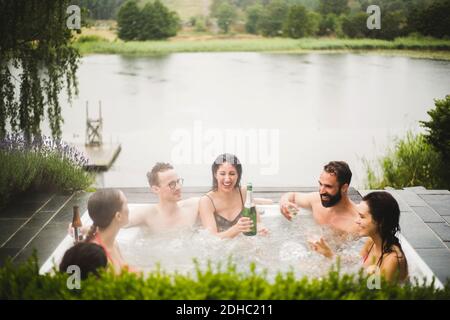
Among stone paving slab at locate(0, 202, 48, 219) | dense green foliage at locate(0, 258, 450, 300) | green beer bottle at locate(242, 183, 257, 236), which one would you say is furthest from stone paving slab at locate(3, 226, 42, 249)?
green beer bottle at locate(242, 183, 257, 236)

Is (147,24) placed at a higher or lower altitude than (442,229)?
higher

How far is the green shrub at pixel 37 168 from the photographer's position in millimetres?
4453

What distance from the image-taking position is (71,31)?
507 cm

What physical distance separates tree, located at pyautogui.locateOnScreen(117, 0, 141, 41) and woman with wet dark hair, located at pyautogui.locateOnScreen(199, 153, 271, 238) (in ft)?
7.08

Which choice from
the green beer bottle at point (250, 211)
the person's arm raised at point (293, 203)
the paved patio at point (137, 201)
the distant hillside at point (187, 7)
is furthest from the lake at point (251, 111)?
the green beer bottle at point (250, 211)

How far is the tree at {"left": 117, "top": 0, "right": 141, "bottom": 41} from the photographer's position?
17.4 feet

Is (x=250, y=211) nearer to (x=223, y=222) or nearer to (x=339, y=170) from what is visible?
(x=223, y=222)

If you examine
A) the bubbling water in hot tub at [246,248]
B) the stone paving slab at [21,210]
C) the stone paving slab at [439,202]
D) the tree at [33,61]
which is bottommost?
the bubbling water in hot tub at [246,248]

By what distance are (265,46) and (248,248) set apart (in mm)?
2497

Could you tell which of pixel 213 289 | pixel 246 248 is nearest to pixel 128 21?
pixel 246 248

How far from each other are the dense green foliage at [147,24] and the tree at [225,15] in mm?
403

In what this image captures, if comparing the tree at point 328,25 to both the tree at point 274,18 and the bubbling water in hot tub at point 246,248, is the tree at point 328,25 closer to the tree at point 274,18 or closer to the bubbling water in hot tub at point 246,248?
the tree at point 274,18

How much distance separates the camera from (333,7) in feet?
17.6

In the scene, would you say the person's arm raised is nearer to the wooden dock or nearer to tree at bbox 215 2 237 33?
tree at bbox 215 2 237 33
